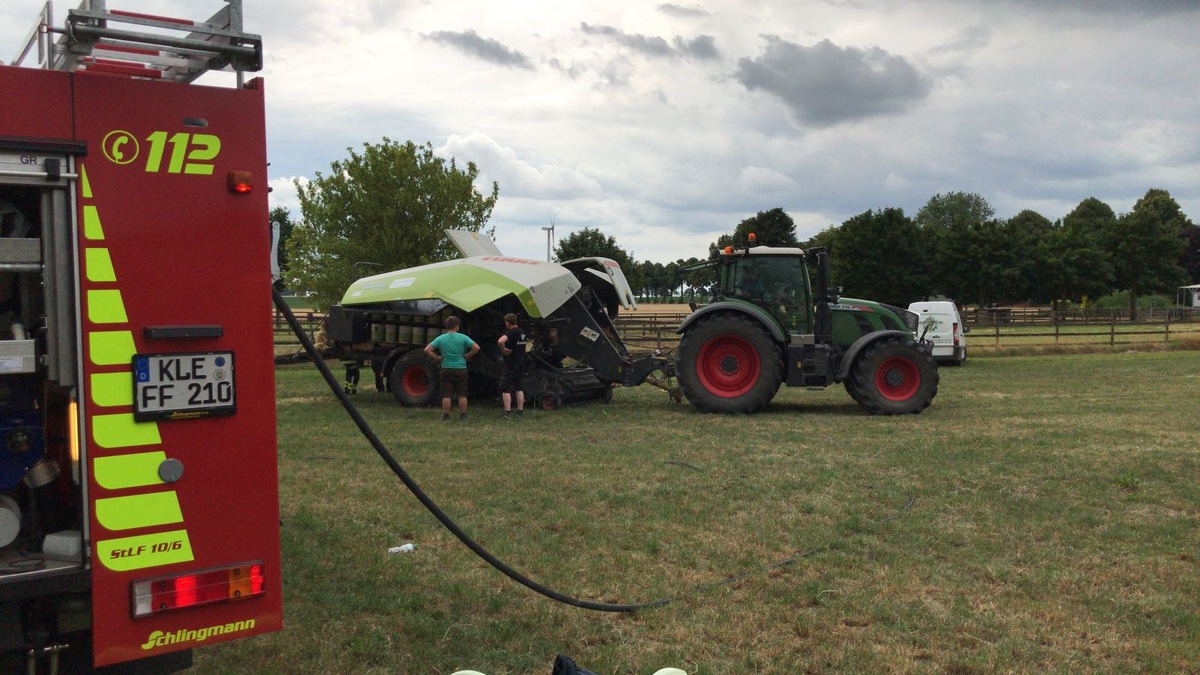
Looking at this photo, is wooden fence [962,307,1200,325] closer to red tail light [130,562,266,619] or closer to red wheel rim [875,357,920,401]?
red wheel rim [875,357,920,401]

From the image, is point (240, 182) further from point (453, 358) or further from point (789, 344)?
point (789, 344)

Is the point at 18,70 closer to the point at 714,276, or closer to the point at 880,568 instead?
the point at 880,568

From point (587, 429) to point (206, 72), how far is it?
8.71 meters

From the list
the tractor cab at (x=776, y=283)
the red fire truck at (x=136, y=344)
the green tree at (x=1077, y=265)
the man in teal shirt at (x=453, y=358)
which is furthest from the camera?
the green tree at (x=1077, y=265)

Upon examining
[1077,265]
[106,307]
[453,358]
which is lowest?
[453,358]

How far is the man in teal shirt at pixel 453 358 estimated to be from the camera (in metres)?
12.5

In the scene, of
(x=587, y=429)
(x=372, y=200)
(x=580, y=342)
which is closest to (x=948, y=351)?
(x=580, y=342)

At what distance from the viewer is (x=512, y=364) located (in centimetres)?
1372

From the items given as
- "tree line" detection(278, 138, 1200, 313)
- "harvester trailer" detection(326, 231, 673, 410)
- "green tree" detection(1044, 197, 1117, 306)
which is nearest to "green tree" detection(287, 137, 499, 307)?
"tree line" detection(278, 138, 1200, 313)

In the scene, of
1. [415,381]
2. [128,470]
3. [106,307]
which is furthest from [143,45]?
[415,381]

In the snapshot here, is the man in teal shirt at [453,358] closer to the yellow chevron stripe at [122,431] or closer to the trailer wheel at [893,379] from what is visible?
the trailer wheel at [893,379]

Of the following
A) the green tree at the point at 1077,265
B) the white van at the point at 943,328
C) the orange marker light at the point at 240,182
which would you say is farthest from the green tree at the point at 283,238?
the green tree at the point at 1077,265

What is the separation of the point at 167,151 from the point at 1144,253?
65314 millimetres

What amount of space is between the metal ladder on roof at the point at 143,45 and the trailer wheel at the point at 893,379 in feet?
36.0
